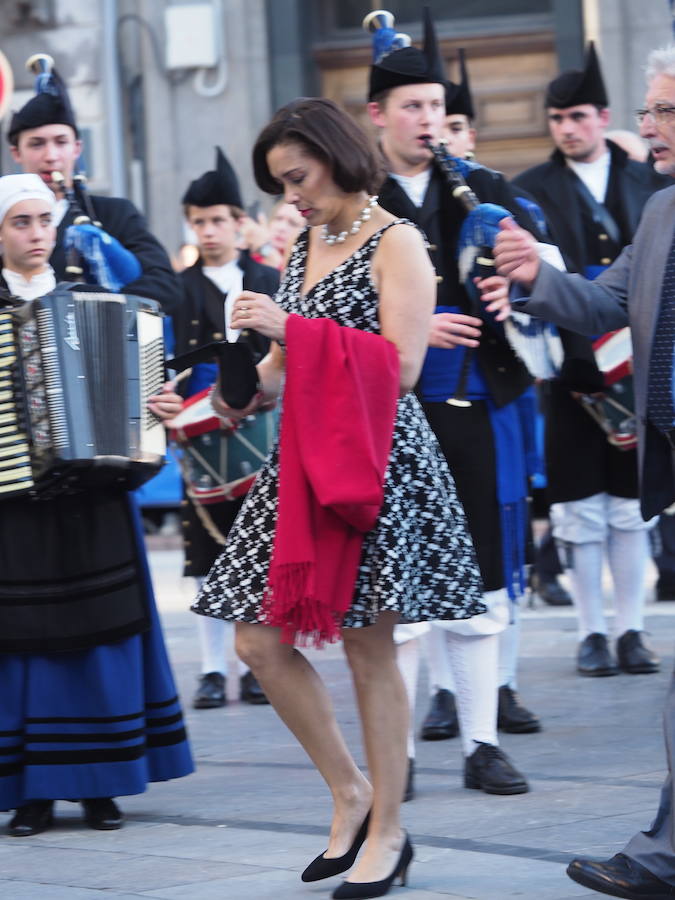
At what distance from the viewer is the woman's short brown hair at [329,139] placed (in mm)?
4309

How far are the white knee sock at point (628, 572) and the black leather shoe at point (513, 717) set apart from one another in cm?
114

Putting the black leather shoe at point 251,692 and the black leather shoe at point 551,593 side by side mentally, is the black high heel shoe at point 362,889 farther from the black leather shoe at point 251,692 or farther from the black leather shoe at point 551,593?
the black leather shoe at point 551,593

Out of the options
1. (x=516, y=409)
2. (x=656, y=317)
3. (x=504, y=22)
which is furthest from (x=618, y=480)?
(x=504, y=22)

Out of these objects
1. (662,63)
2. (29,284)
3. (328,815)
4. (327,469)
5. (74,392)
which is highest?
(662,63)

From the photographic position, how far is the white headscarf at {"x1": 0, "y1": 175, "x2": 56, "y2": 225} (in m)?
5.27

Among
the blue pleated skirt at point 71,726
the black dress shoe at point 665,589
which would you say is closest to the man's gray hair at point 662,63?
the blue pleated skirt at point 71,726

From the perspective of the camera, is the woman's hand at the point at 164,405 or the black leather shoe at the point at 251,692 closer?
the woman's hand at the point at 164,405

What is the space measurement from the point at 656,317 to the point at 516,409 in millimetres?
1691

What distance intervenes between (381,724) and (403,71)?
224 centimetres

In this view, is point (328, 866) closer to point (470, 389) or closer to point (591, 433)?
point (470, 389)

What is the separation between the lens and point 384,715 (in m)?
4.26

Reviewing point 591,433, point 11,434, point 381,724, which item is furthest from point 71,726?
point 591,433

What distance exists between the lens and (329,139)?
4312 millimetres

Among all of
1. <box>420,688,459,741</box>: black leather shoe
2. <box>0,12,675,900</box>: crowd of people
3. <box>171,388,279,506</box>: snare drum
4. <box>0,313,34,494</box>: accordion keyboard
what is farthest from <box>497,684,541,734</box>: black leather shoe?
<box>0,313,34,494</box>: accordion keyboard
